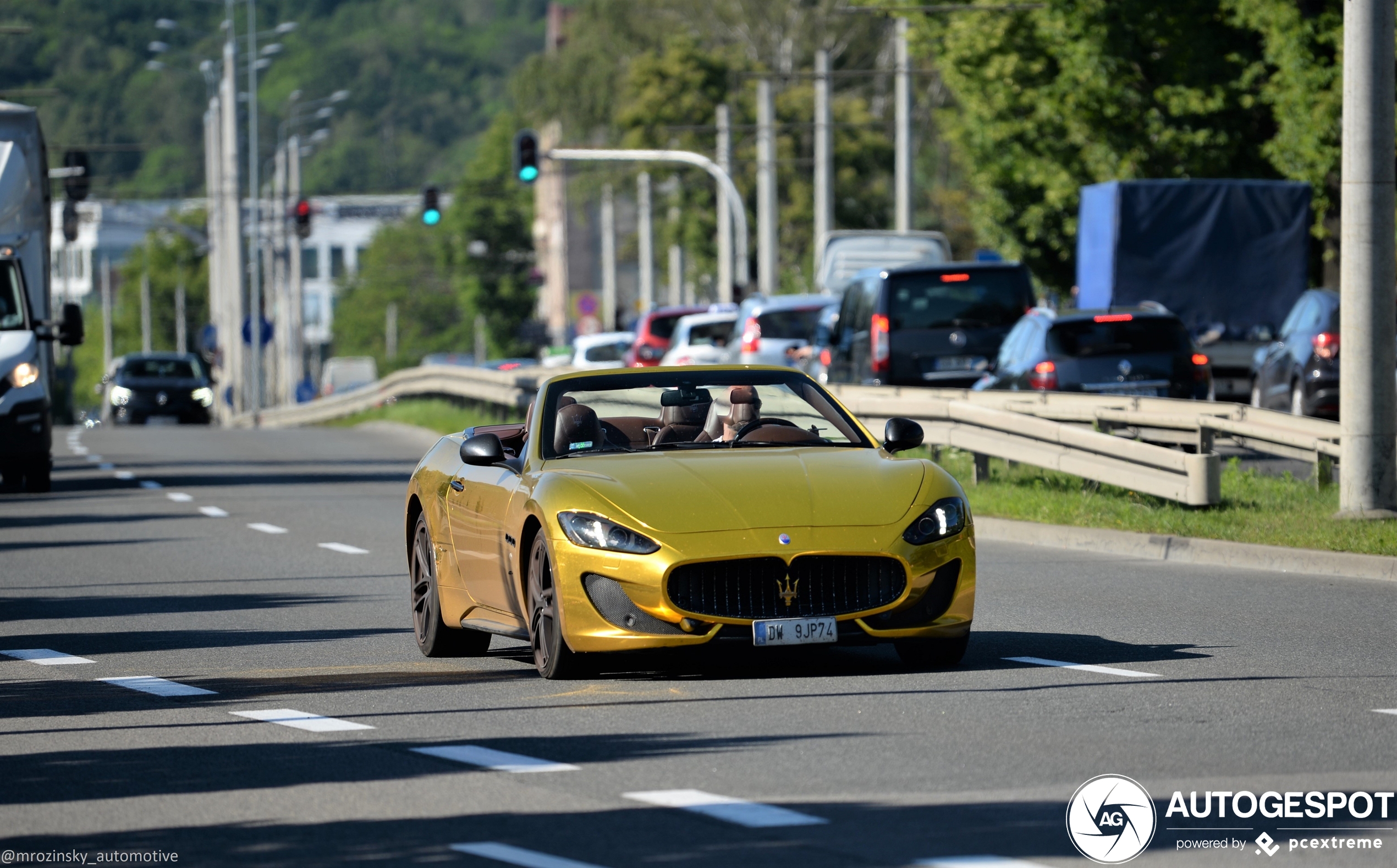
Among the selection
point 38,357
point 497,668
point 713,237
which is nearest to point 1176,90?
point 38,357

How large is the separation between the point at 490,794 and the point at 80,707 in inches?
115

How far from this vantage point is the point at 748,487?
1032 centimetres

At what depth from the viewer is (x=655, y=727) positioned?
898cm

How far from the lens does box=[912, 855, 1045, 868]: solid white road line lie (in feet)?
21.1

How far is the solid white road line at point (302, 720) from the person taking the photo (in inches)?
364

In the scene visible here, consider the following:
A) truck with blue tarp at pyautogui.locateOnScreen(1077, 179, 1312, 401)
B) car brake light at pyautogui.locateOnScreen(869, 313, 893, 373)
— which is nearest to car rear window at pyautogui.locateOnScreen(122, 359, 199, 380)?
truck with blue tarp at pyautogui.locateOnScreen(1077, 179, 1312, 401)

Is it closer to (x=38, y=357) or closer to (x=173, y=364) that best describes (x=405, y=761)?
(x=38, y=357)

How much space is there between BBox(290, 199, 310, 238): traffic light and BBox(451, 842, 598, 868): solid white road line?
49596mm

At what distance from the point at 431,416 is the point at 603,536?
→ 31.5m

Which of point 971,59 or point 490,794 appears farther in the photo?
point 971,59

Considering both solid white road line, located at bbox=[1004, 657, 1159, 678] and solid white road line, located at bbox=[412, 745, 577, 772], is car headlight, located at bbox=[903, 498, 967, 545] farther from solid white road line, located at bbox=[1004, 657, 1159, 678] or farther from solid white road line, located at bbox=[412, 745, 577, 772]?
solid white road line, located at bbox=[412, 745, 577, 772]

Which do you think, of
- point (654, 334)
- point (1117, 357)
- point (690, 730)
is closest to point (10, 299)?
point (1117, 357)

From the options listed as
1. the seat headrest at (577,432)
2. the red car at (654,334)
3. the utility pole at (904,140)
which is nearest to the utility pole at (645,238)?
the utility pole at (904,140)

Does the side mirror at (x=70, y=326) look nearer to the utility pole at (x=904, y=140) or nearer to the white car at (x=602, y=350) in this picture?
the white car at (x=602, y=350)
